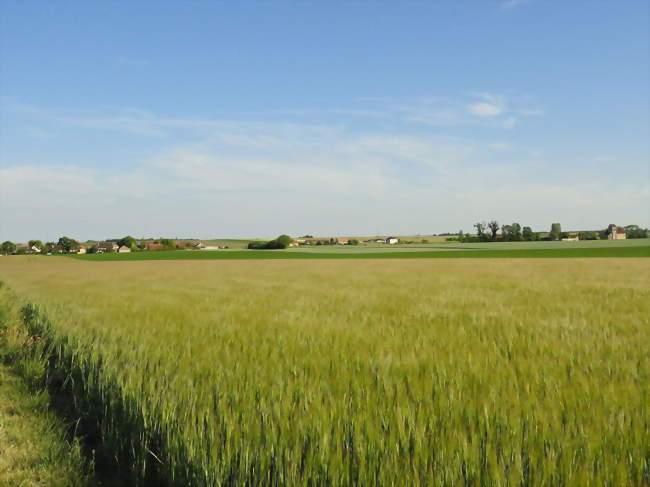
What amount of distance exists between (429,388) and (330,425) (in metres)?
1.13

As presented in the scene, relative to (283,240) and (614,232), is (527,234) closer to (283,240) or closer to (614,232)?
(614,232)

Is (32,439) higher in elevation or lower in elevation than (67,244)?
lower

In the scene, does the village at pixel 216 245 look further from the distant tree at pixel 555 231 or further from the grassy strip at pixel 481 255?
the grassy strip at pixel 481 255

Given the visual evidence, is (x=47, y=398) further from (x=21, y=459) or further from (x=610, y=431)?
(x=610, y=431)

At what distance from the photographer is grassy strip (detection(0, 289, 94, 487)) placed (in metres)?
3.31

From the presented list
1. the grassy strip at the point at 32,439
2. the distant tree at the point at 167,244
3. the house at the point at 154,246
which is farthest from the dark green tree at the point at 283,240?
the grassy strip at the point at 32,439

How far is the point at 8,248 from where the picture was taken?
9994 cm

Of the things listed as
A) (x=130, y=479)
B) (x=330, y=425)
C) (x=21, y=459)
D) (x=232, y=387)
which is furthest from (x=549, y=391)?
(x=21, y=459)

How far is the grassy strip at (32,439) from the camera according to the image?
10.9 feet

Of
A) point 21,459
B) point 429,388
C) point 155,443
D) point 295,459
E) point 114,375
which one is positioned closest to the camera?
point 295,459

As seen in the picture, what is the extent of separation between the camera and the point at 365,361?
4.09 metres

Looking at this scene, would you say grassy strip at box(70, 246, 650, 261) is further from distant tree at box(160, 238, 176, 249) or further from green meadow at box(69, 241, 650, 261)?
distant tree at box(160, 238, 176, 249)

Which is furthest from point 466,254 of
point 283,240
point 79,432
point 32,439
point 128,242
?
point 128,242

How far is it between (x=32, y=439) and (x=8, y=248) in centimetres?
12384
